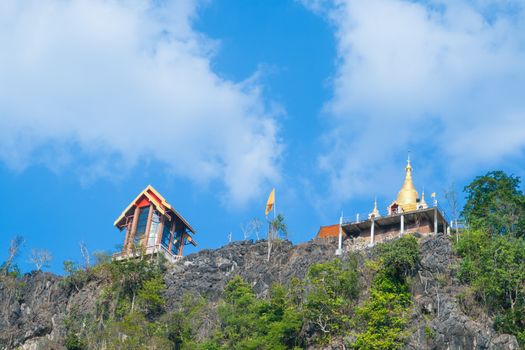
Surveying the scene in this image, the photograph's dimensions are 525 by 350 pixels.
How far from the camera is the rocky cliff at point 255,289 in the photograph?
144ft

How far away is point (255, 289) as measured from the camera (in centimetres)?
5328

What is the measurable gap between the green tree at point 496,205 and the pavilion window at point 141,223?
844 inches

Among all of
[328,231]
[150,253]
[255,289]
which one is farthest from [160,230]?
[255,289]

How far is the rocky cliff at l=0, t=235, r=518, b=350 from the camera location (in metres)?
44.0

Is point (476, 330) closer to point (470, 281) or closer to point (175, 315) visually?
point (470, 281)

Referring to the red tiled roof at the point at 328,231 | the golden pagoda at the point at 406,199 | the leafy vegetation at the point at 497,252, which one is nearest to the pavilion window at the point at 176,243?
the red tiled roof at the point at 328,231

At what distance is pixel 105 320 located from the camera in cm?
5484

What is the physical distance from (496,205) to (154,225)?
901 inches

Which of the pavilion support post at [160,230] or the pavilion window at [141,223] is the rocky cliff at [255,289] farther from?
the pavilion window at [141,223]

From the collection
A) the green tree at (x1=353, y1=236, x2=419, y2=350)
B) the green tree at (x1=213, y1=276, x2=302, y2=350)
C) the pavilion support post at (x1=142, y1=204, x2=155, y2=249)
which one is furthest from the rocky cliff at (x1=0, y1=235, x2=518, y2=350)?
the pavilion support post at (x1=142, y1=204, x2=155, y2=249)

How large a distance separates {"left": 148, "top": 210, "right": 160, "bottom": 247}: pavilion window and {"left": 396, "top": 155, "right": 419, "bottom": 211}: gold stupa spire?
631 inches

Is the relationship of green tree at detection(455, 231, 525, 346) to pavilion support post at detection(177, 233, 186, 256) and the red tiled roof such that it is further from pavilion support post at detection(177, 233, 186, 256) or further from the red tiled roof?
pavilion support post at detection(177, 233, 186, 256)

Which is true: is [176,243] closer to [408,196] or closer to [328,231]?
[328,231]

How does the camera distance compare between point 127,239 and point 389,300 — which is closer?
point 389,300
